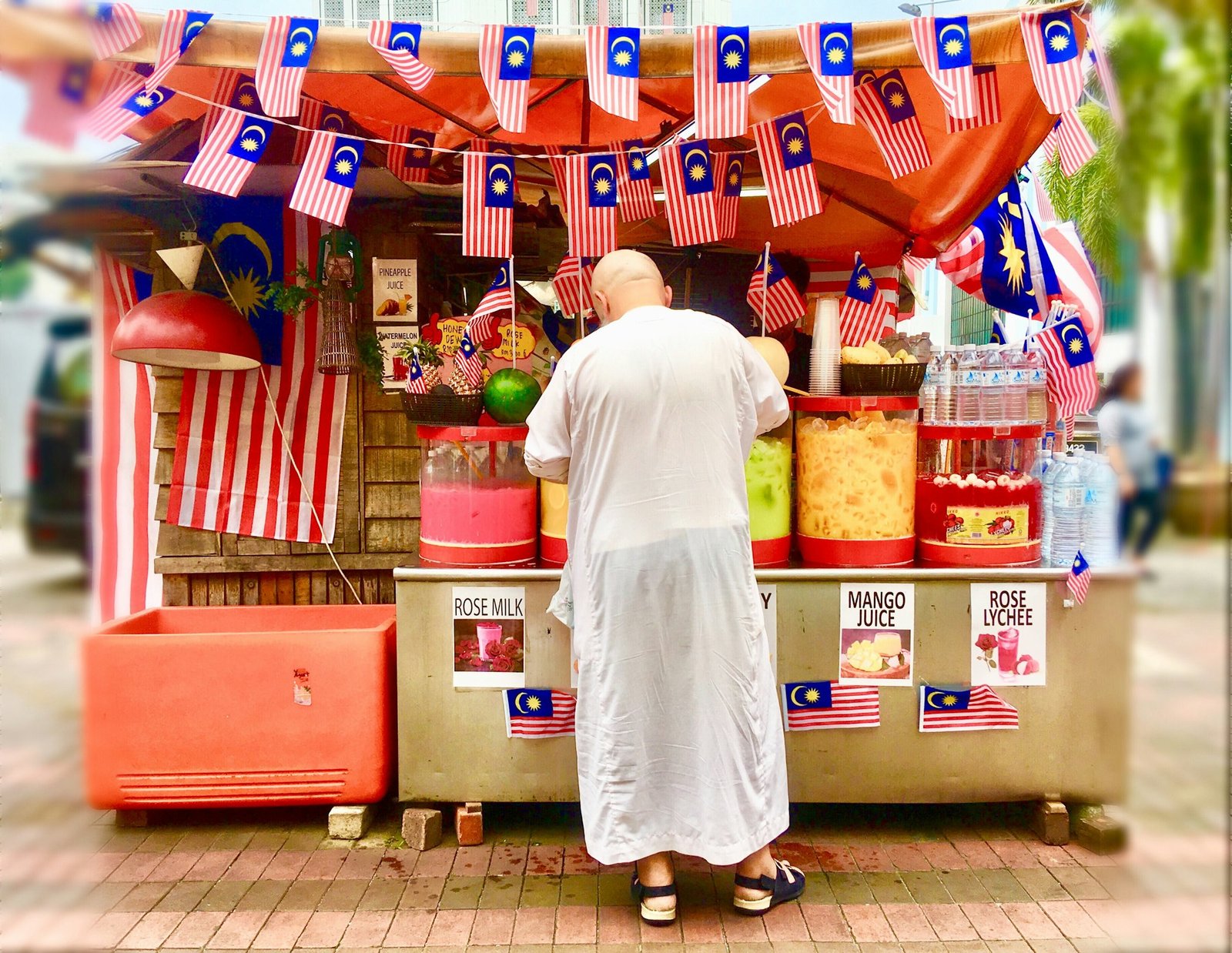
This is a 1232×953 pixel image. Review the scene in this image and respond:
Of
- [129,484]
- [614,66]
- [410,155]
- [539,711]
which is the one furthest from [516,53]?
[129,484]

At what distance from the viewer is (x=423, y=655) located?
353 centimetres

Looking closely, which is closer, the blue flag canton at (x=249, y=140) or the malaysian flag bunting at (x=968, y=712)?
the blue flag canton at (x=249, y=140)

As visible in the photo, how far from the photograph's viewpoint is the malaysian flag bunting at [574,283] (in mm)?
4141

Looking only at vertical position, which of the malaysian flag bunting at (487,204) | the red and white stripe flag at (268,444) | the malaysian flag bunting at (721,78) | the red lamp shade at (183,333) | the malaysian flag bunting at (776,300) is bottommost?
the red and white stripe flag at (268,444)

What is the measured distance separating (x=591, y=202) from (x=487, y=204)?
0.44 metres

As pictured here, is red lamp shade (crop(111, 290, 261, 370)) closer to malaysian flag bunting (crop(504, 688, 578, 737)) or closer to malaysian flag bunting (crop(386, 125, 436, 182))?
malaysian flag bunting (crop(386, 125, 436, 182))

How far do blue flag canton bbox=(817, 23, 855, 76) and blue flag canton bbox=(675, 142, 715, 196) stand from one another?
2.26 ft

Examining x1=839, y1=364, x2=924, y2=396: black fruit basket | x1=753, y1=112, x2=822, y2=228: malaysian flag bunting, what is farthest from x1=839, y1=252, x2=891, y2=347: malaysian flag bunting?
x1=753, y1=112, x2=822, y2=228: malaysian flag bunting

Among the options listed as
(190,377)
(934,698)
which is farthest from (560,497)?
(190,377)

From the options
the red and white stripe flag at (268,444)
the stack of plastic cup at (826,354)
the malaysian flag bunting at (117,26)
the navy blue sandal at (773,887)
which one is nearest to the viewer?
the navy blue sandal at (773,887)

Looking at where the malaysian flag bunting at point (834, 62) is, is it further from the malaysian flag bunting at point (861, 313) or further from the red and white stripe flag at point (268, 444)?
the red and white stripe flag at point (268, 444)

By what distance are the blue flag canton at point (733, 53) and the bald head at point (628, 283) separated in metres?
0.77

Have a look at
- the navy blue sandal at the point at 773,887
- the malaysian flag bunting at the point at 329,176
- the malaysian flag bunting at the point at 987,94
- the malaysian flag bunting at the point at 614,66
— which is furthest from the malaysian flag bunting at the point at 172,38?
the navy blue sandal at the point at 773,887

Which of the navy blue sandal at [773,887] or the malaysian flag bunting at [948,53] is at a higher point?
the malaysian flag bunting at [948,53]
